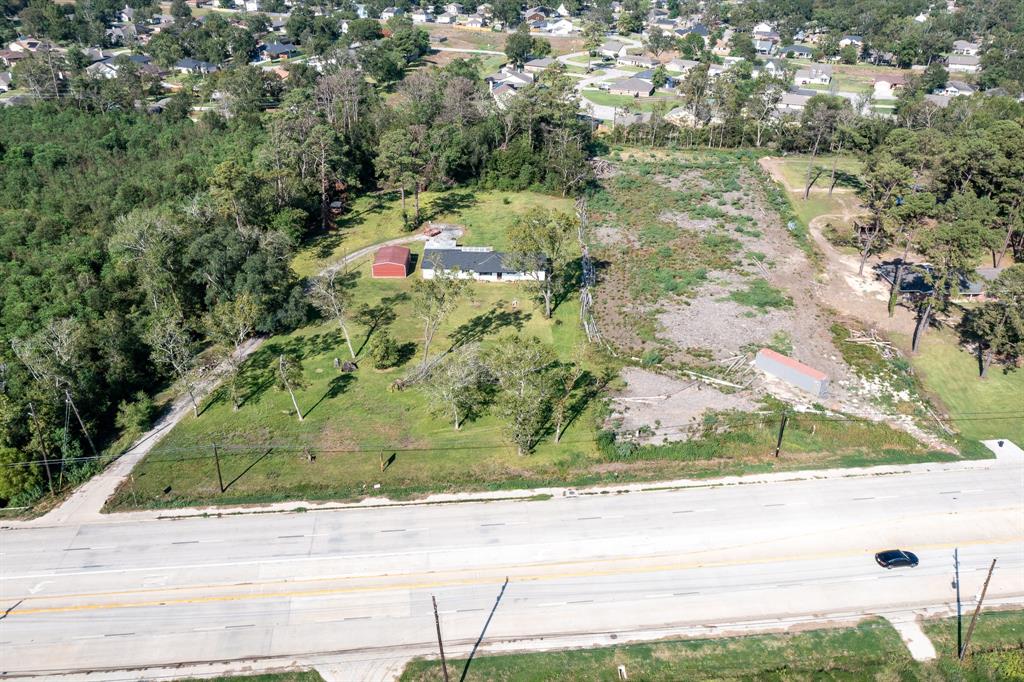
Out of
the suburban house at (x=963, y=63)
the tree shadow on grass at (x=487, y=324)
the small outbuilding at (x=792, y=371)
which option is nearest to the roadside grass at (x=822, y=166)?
the small outbuilding at (x=792, y=371)

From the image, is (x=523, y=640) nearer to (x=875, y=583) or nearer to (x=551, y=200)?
(x=875, y=583)

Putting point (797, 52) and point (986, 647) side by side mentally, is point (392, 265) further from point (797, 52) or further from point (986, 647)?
point (797, 52)

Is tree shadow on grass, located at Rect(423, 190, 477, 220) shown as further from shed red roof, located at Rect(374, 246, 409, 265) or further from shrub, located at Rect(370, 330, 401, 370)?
shrub, located at Rect(370, 330, 401, 370)

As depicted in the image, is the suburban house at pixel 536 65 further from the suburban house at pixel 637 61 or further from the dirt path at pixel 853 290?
the dirt path at pixel 853 290

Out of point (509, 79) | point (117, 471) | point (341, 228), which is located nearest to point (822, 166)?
point (509, 79)

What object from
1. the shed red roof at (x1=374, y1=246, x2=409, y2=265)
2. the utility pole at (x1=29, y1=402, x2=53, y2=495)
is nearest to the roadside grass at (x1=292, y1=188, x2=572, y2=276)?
the shed red roof at (x1=374, y1=246, x2=409, y2=265)

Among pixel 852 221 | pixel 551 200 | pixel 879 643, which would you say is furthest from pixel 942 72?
pixel 879 643
